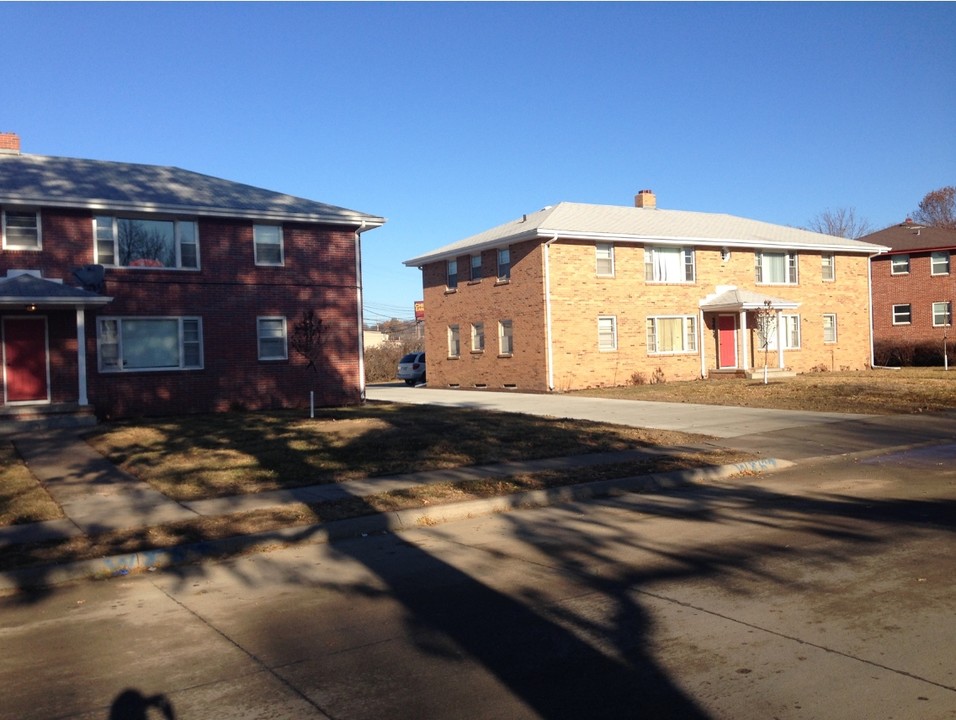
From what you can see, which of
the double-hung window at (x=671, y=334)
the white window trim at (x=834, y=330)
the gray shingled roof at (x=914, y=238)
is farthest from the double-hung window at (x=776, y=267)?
the gray shingled roof at (x=914, y=238)

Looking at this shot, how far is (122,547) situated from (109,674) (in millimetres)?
3654

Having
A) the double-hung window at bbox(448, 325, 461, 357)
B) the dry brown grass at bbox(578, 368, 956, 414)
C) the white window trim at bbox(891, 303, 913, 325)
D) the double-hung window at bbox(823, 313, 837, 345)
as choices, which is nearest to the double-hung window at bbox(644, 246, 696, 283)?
the dry brown grass at bbox(578, 368, 956, 414)

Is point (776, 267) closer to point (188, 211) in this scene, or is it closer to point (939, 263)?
point (939, 263)

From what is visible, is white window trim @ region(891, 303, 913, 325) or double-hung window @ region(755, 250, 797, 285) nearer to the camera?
double-hung window @ region(755, 250, 797, 285)

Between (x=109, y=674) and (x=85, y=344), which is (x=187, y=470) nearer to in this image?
(x=109, y=674)

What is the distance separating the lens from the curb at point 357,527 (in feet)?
27.0

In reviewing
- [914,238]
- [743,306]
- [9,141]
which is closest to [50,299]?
[9,141]

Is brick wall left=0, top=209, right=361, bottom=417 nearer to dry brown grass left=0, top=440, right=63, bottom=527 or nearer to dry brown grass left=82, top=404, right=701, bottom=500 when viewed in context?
dry brown grass left=82, top=404, right=701, bottom=500

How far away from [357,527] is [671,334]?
26.8m

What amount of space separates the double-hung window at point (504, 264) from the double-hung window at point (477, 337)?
2453mm

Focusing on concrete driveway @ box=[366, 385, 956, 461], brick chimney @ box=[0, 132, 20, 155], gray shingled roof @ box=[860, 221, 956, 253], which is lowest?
concrete driveway @ box=[366, 385, 956, 461]

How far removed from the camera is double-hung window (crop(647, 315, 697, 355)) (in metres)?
34.6

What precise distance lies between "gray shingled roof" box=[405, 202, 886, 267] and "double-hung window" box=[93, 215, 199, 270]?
40.6 feet

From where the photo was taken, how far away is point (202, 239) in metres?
24.2
